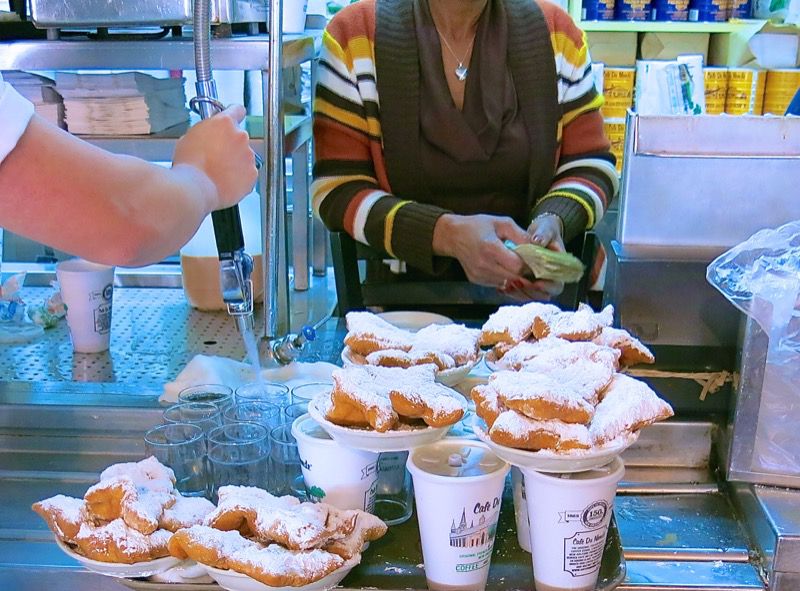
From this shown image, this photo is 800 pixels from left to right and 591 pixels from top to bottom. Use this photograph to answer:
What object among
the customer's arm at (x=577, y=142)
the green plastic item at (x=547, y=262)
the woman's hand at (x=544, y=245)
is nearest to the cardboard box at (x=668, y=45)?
the customer's arm at (x=577, y=142)

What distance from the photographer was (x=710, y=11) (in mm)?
2832

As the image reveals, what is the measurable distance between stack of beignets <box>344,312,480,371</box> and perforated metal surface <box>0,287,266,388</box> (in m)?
0.40

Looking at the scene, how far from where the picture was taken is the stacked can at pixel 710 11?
2.83 metres

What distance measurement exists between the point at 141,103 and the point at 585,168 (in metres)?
1.00

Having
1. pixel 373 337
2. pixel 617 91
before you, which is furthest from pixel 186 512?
pixel 617 91

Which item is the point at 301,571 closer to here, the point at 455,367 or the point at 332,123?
the point at 455,367

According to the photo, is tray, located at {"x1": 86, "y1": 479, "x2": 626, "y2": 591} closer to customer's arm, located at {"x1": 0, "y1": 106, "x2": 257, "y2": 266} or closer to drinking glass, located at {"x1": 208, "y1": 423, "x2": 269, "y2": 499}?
drinking glass, located at {"x1": 208, "y1": 423, "x2": 269, "y2": 499}

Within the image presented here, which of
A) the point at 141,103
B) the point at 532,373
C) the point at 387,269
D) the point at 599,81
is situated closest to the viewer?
the point at 532,373

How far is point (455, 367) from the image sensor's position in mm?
1030

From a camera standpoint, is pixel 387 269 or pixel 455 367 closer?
pixel 455 367

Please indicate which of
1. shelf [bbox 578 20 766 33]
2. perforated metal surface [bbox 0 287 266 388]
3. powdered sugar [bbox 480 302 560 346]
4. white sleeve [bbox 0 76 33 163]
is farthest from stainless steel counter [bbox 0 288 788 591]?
shelf [bbox 578 20 766 33]

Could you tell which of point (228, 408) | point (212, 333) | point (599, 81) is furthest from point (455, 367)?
point (599, 81)

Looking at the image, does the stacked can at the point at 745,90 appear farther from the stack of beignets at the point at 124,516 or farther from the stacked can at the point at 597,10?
the stack of beignets at the point at 124,516

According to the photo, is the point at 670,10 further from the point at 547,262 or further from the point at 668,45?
the point at 547,262
